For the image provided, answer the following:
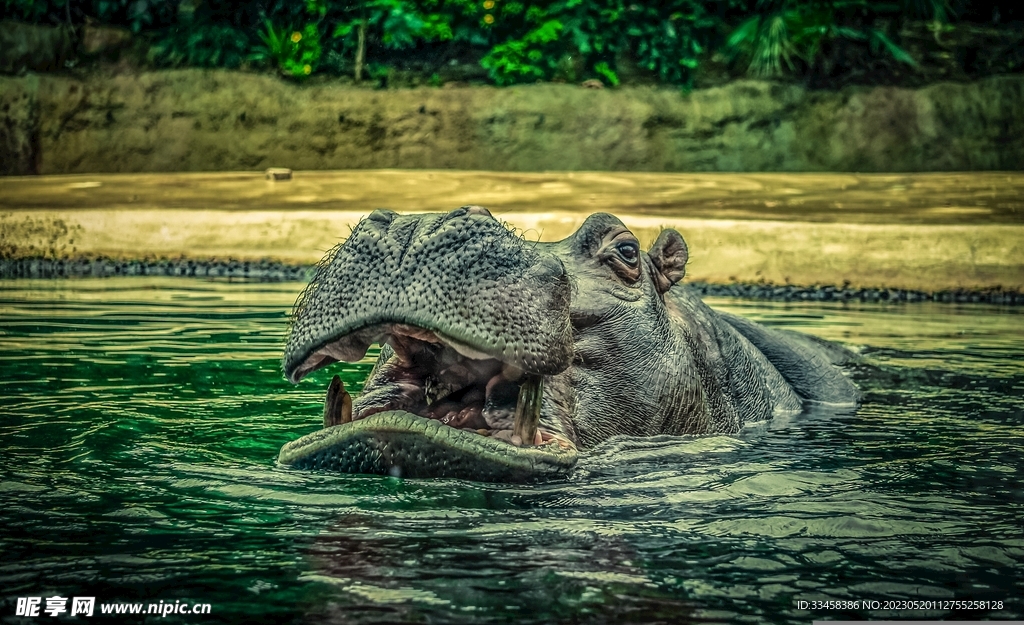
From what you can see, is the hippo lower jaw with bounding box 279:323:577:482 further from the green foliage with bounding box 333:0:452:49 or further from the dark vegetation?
the green foliage with bounding box 333:0:452:49

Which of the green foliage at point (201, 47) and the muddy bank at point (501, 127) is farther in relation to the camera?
the green foliage at point (201, 47)

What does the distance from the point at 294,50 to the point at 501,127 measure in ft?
10.4

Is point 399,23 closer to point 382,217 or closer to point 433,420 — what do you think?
point 382,217

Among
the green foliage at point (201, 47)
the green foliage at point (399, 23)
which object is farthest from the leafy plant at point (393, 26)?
the green foliage at point (201, 47)

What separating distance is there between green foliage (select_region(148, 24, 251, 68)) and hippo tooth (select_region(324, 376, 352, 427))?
46.8 ft

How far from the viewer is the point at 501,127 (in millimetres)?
16234

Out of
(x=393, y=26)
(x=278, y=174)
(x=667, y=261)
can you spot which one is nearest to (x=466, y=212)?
(x=667, y=261)

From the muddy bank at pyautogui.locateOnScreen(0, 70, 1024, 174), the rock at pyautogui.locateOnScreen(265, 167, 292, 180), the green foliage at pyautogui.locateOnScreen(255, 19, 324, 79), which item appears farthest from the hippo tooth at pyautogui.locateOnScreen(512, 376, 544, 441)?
the green foliage at pyautogui.locateOnScreen(255, 19, 324, 79)

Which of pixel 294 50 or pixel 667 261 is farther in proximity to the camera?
pixel 294 50

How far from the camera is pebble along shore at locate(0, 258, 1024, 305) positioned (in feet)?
33.1

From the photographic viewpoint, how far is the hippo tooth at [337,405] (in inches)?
149

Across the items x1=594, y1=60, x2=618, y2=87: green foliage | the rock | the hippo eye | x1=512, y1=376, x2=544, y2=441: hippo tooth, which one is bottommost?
x1=512, y1=376, x2=544, y2=441: hippo tooth

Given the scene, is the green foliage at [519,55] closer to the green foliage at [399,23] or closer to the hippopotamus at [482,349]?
the green foliage at [399,23]

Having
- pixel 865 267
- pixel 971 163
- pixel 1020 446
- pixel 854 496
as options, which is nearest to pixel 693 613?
pixel 854 496
